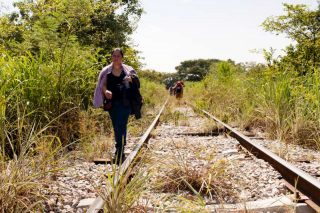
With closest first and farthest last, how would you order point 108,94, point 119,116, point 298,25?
1. point 108,94
2. point 119,116
3. point 298,25

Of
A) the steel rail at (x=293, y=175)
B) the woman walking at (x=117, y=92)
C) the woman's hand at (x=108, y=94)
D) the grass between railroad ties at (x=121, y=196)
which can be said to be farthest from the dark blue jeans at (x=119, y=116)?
the grass between railroad ties at (x=121, y=196)

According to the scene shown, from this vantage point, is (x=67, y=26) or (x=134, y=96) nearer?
(x=134, y=96)

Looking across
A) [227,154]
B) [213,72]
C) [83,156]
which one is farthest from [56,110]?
[213,72]

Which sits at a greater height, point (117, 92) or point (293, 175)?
point (117, 92)

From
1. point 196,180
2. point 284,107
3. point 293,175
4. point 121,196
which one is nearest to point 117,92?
point 196,180

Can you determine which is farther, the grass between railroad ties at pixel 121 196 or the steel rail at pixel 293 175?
the steel rail at pixel 293 175

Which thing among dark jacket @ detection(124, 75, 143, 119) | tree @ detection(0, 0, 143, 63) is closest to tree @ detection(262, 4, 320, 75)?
tree @ detection(0, 0, 143, 63)

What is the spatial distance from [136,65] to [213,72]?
16.2 ft

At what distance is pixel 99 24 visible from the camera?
57.2 feet

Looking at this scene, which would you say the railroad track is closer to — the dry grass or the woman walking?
the dry grass

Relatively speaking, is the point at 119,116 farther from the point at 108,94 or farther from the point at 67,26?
the point at 67,26

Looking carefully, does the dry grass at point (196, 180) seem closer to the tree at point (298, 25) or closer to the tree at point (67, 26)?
the tree at point (67, 26)

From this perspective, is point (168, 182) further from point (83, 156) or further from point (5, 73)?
point (5, 73)

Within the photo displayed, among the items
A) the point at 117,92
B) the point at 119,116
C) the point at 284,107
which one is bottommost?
the point at 119,116
